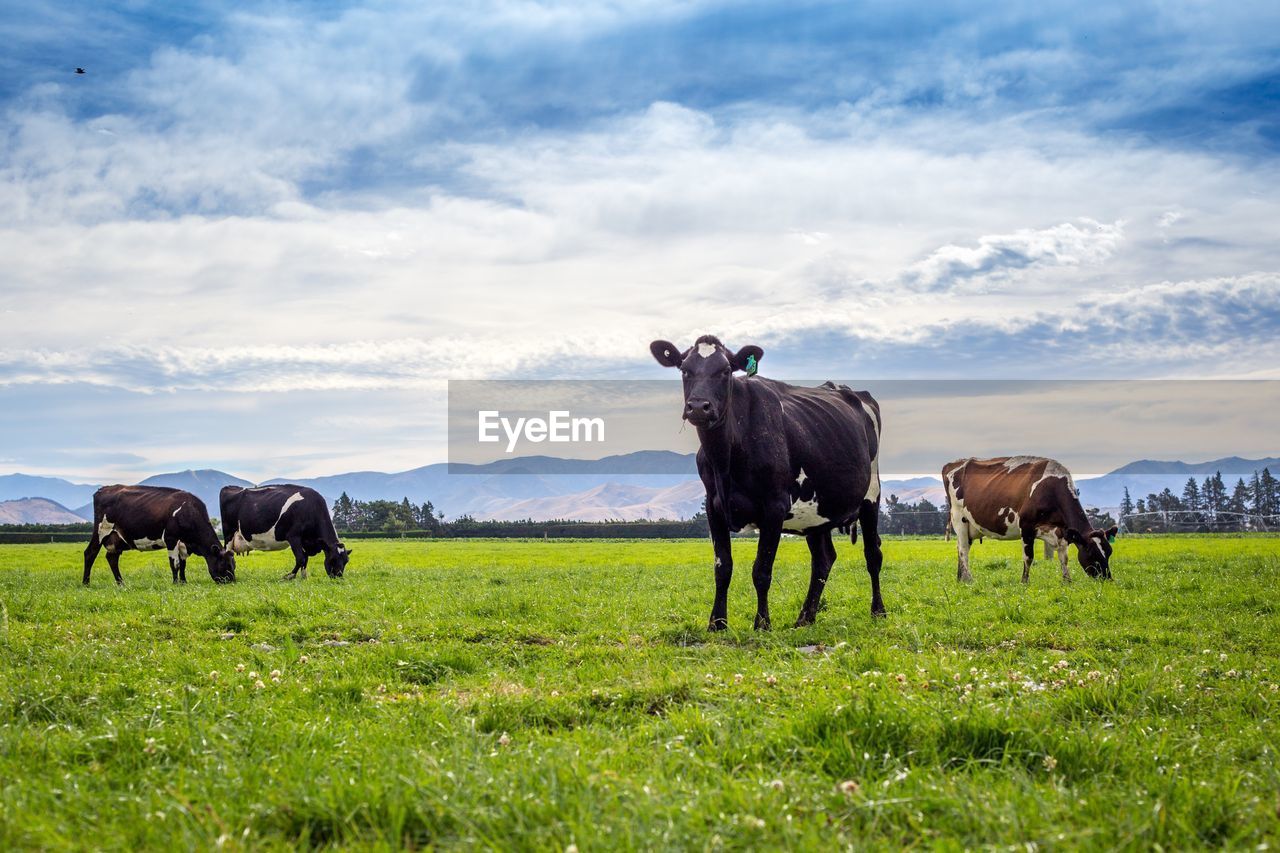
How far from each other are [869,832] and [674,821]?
86cm

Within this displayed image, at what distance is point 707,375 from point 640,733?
6.34m

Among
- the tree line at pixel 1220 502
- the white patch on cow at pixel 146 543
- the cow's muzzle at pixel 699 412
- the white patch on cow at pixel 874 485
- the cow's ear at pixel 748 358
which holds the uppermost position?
the cow's ear at pixel 748 358

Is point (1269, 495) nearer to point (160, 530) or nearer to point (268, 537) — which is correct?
point (268, 537)

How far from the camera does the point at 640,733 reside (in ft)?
19.8

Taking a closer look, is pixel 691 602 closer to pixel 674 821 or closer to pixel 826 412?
pixel 826 412

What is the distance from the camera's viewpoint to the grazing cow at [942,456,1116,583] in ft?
67.2

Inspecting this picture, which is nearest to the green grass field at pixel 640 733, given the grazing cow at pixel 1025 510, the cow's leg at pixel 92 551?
the grazing cow at pixel 1025 510

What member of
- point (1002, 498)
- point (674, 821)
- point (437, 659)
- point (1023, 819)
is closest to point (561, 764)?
point (674, 821)

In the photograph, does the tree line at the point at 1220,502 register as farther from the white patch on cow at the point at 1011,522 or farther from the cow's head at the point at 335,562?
the cow's head at the point at 335,562

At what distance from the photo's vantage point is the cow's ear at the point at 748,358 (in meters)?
12.6

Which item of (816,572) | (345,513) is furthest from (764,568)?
(345,513)

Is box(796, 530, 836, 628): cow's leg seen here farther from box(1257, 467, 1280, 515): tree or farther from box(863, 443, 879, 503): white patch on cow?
box(1257, 467, 1280, 515): tree

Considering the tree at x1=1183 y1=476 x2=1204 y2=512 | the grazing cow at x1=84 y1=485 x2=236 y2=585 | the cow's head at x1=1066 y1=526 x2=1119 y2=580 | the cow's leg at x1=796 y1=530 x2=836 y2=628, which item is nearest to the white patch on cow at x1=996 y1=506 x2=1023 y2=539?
the cow's head at x1=1066 y1=526 x2=1119 y2=580

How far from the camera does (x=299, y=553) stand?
28203 millimetres
